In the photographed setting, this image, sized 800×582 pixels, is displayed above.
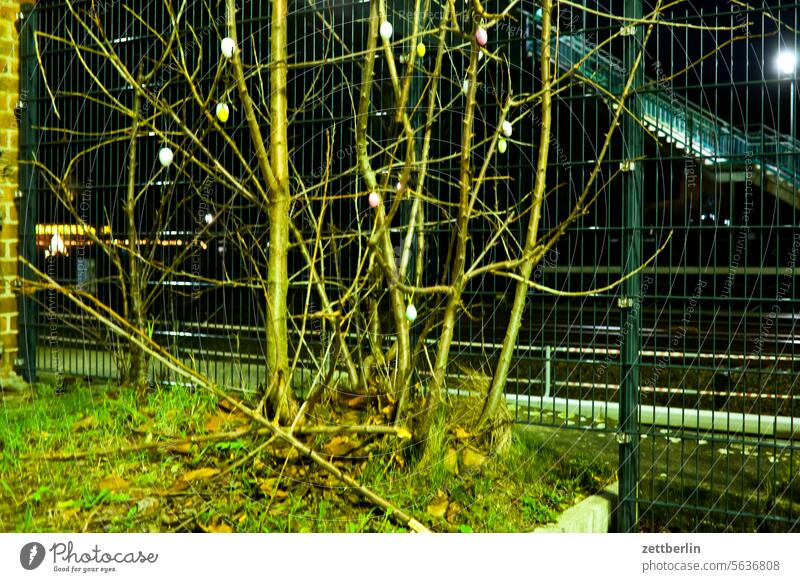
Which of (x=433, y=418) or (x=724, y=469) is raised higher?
(x=433, y=418)

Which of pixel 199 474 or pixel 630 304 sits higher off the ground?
pixel 630 304

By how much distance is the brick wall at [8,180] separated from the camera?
6.58 m

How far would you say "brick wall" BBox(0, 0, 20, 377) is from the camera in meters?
6.58

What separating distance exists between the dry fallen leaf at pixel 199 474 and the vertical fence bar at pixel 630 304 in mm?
1938

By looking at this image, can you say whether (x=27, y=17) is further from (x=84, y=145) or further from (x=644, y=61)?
(x=644, y=61)

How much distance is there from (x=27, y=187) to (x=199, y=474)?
3664 millimetres

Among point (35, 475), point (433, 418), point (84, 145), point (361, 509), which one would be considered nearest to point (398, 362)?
point (433, 418)

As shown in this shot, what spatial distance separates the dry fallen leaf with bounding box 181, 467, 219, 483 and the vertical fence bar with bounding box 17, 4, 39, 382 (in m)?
3.14

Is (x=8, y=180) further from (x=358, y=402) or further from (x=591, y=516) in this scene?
(x=591, y=516)

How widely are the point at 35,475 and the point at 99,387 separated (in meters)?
1.85

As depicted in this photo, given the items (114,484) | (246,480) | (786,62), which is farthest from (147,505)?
(786,62)

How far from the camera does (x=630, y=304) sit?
4.29m

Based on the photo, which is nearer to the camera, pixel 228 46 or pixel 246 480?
pixel 246 480

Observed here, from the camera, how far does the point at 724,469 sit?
480 cm
